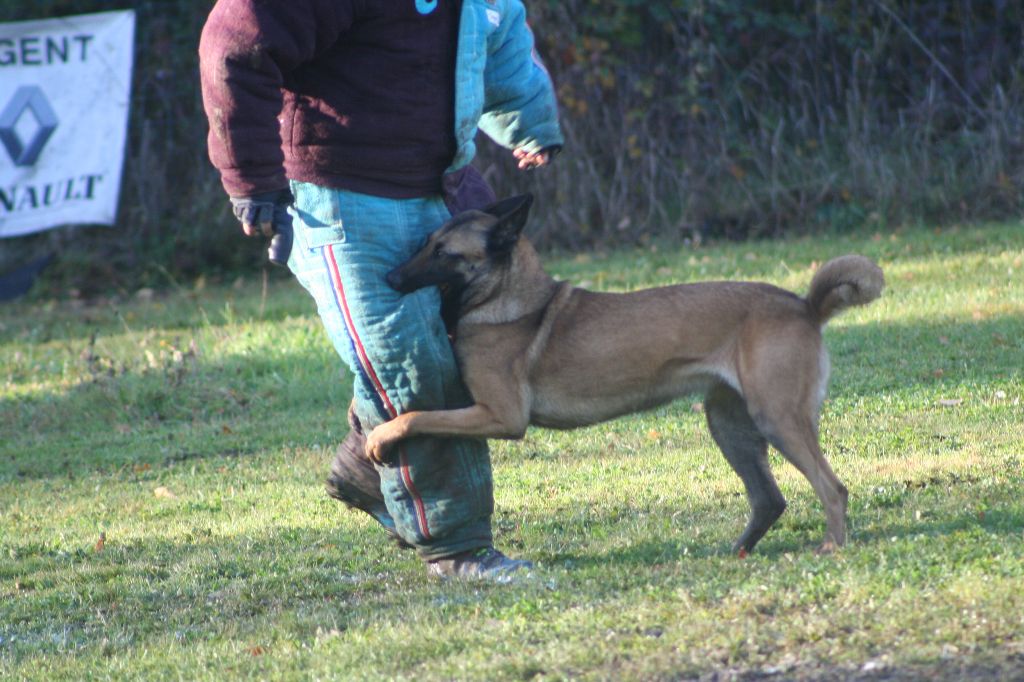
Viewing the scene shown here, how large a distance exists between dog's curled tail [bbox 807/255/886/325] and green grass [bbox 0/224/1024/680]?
2.73ft

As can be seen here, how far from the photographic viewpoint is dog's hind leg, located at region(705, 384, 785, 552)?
16.4 ft

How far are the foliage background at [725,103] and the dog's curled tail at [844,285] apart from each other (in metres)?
8.17

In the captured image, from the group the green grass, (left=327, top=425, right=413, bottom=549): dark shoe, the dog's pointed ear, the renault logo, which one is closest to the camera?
the green grass

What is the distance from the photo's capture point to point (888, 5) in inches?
528

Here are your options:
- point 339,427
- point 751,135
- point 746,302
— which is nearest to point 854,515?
point 746,302

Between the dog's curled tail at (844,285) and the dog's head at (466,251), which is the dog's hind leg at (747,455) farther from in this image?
the dog's head at (466,251)

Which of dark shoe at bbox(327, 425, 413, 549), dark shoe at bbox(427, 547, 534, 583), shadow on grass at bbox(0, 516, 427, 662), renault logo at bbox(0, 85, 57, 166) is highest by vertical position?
dark shoe at bbox(327, 425, 413, 549)

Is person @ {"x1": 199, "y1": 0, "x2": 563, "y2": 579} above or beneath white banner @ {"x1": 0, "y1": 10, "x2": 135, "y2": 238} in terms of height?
above

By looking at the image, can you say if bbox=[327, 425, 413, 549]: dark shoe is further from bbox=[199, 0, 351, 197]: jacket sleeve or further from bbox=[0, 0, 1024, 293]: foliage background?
bbox=[0, 0, 1024, 293]: foliage background

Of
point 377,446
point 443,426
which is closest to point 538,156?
point 443,426

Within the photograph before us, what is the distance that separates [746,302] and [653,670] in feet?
5.37

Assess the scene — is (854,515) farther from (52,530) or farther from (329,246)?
(52,530)

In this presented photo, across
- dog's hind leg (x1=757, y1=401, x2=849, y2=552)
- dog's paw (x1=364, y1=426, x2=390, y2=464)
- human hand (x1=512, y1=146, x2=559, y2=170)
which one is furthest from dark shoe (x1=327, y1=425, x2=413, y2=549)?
dog's hind leg (x1=757, y1=401, x2=849, y2=552)

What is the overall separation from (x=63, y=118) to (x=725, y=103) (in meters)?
6.50
